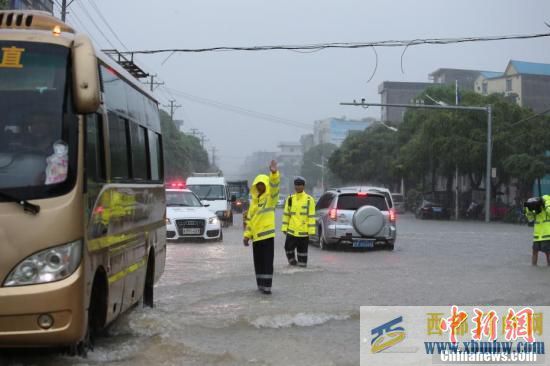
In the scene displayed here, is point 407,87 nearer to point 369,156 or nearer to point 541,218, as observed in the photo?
point 369,156

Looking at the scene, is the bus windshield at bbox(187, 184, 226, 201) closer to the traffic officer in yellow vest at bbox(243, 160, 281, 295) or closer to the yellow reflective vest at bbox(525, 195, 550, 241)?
the yellow reflective vest at bbox(525, 195, 550, 241)

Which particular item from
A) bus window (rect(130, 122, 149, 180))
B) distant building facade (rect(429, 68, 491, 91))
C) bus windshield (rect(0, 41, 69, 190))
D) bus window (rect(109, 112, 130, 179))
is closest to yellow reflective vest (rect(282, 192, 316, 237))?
bus window (rect(130, 122, 149, 180))

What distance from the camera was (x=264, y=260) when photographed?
35.8ft

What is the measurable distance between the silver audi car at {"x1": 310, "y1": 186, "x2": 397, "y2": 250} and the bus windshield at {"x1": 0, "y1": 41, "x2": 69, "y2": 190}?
14.0 meters

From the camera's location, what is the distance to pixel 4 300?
5246 mm

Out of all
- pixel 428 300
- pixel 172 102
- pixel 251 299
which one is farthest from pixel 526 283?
pixel 172 102

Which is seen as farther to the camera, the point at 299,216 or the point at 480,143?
the point at 480,143

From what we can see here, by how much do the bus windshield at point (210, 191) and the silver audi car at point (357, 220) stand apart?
9762 millimetres

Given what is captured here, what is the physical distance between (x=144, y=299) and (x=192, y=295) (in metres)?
1.67

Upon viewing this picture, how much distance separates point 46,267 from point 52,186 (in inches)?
22.7

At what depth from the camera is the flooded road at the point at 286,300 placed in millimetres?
7082

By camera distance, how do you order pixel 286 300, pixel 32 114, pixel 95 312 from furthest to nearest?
pixel 286 300, pixel 95 312, pixel 32 114

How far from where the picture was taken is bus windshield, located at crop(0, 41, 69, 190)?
214 inches

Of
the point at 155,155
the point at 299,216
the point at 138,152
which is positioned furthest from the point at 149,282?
the point at 299,216
